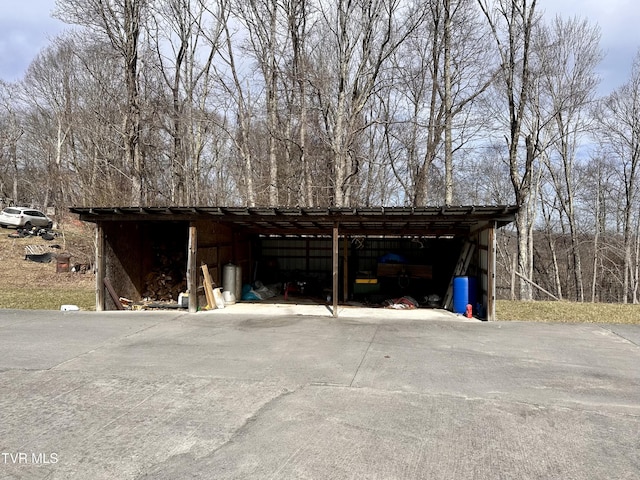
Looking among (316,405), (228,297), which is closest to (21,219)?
(228,297)

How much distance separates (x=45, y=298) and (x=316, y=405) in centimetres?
1198

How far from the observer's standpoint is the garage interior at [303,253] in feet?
33.6

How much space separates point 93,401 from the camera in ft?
15.1

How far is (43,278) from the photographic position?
57.1 feet

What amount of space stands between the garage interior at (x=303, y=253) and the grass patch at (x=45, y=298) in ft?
6.31

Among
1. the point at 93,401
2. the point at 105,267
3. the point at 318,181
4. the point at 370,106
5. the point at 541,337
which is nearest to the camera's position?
the point at 93,401

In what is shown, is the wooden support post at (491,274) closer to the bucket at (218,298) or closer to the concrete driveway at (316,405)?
the concrete driveway at (316,405)

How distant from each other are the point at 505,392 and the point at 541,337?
12.6 feet

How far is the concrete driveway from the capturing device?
10.9 feet

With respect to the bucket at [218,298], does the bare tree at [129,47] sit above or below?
above

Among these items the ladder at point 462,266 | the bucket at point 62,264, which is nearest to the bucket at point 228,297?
the ladder at point 462,266

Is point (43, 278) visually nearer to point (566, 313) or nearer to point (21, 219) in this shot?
point (21, 219)

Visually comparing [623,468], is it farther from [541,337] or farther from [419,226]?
[419,226]

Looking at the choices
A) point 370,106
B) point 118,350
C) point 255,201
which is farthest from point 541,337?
point 370,106
